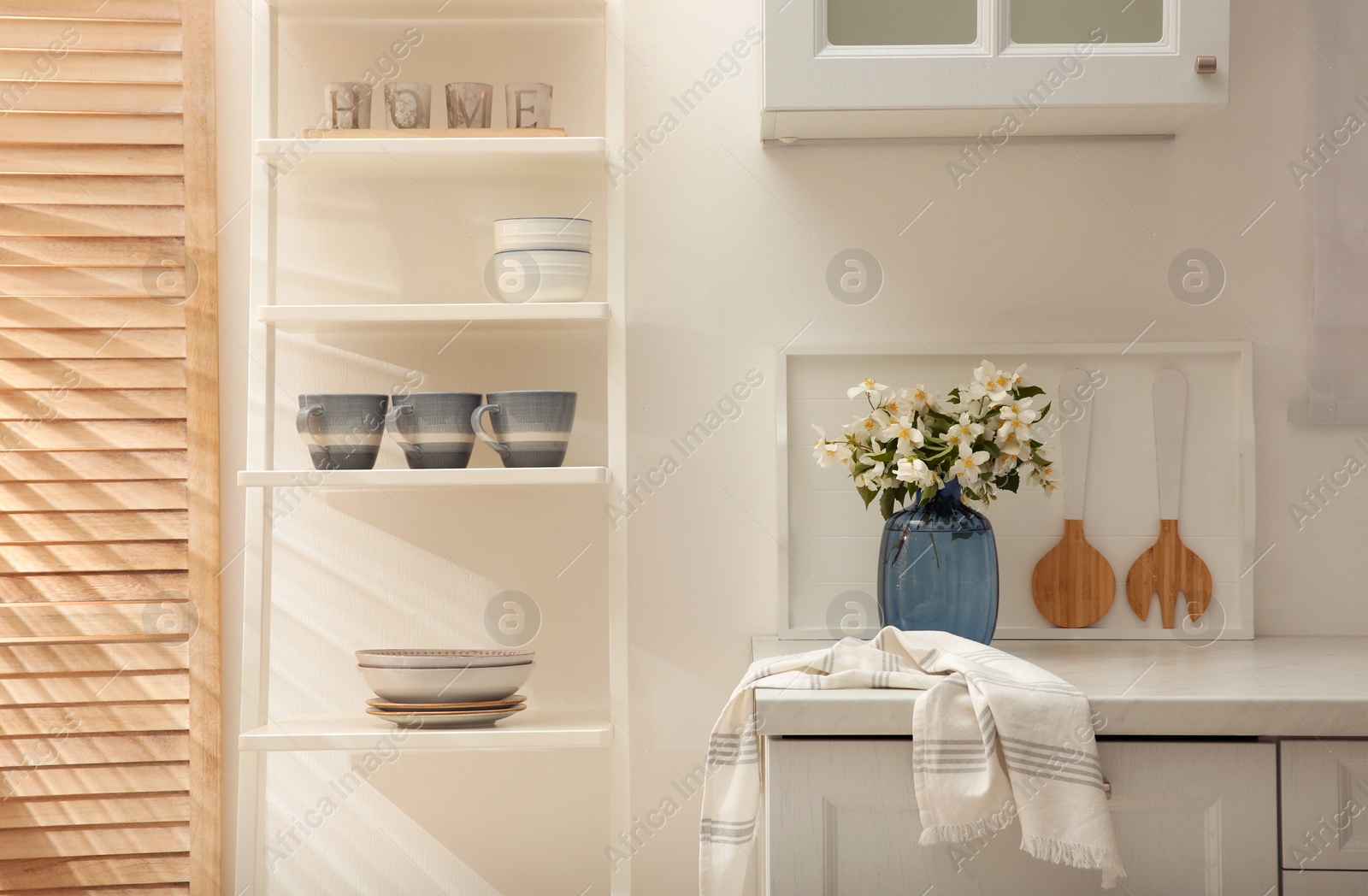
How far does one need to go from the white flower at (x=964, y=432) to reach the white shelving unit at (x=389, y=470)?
0.42m

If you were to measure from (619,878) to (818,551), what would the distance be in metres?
0.53

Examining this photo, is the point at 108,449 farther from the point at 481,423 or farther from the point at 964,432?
the point at 964,432

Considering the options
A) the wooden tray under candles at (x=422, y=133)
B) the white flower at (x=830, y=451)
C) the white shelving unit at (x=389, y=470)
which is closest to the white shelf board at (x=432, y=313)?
the white shelving unit at (x=389, y=470)

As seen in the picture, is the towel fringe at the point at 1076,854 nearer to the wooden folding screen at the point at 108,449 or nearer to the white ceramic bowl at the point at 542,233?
the white ceramic bowl at the point at 542,233

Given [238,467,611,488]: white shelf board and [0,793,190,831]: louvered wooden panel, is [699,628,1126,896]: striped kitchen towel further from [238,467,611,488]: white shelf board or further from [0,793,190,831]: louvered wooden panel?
[0,793,190,831]: louvered wooden panel

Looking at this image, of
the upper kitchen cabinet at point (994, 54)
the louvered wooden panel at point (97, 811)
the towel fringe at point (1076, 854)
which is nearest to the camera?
the towel fringe at point (1076, 854)

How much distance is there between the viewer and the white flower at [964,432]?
52.2 inches

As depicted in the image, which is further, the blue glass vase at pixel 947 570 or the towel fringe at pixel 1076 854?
the blue glass vase at pixel 947 570

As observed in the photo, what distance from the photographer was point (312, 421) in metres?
1.34

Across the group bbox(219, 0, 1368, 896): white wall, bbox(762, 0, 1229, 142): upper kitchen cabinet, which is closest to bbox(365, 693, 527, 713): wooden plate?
bbox(219, 0, 1368, 896): white wall

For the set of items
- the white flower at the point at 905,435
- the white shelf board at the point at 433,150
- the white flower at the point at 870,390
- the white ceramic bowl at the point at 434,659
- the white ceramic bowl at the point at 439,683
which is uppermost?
the white shelf board at the point at 433,150

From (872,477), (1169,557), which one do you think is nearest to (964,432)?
(872,477)

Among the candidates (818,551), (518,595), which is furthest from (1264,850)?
(518,595)

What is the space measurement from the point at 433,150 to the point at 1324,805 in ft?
4.15
